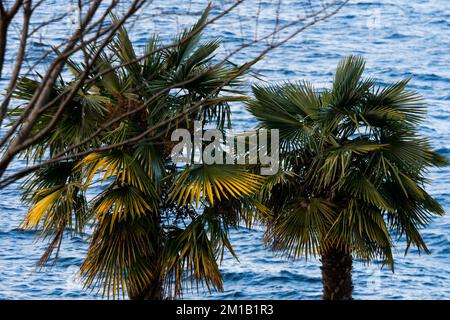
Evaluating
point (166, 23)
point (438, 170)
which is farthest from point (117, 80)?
point (166, 23)

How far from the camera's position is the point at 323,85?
84.9ft

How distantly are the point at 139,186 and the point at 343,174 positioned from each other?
2.03m

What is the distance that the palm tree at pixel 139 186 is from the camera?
8.80m

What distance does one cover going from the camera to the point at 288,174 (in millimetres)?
9664

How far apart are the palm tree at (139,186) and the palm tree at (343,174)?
0.54 meters

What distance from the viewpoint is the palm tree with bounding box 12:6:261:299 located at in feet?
28.9

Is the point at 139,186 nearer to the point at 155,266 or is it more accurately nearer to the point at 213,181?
the point at 213,181

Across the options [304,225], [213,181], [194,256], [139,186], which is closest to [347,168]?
[304,225]

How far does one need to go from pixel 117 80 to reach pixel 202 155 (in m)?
1.26

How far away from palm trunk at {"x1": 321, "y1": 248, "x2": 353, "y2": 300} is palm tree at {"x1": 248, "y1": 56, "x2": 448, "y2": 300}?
0.01 m

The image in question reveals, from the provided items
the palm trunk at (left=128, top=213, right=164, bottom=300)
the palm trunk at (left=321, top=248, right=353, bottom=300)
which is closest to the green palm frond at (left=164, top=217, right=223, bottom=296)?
the palm trunk at (left=128, top=213, right=164, bottom=300)

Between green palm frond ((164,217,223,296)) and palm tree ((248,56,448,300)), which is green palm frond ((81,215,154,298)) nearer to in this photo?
green palm frond ((164,217,223,296))

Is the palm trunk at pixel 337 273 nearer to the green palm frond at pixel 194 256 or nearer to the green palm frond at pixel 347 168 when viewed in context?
the green palm frond at pixel 347 168

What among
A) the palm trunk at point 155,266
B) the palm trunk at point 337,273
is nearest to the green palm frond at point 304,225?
the palm trunk at point 337,273
